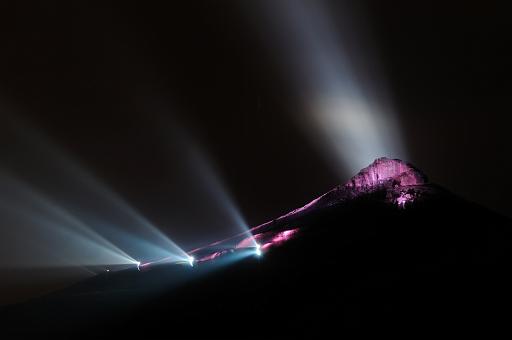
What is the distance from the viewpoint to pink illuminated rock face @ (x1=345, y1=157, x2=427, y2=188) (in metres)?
48.2

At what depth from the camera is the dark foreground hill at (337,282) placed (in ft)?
92.0

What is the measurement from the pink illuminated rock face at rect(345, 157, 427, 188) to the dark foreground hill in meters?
0.11

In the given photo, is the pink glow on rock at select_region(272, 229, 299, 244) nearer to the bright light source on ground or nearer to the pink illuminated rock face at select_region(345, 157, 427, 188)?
the bright light source on ground

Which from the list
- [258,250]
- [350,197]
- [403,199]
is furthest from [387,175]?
[258,250]

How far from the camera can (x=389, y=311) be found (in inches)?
1089

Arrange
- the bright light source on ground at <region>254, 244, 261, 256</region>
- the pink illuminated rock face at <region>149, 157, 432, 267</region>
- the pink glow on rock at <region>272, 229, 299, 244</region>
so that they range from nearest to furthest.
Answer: the bright light source on ground at <region>254, 244, 261, 256</region>
the pink glow on rock at <region>272, 229, 299, 244</region>
the pink illuminated rock face at <region>149, 157, 432, 267</region>

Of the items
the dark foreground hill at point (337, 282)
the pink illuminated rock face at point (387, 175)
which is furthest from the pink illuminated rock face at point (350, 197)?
the dark foreground hill at point (337, 282)

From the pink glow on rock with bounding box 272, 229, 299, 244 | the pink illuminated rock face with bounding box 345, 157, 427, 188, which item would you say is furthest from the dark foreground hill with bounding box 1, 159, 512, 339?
the pink glow on rock with bounding box 272, 229, 299, 244

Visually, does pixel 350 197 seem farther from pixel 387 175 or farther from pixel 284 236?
pixel 284 236

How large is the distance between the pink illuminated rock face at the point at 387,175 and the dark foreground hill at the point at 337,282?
0.11 metres

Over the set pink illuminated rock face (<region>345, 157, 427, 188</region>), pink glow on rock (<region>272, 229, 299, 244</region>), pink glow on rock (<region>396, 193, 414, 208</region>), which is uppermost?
pink illuminated rock face (<region>345, 157, 427, 188</region>)

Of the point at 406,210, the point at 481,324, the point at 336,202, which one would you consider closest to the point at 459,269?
the point at 481,324

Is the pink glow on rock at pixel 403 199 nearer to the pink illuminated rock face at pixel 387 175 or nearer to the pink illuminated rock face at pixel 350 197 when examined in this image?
the pink illuminated rock face at pixel 350 197

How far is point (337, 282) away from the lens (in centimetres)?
3353
